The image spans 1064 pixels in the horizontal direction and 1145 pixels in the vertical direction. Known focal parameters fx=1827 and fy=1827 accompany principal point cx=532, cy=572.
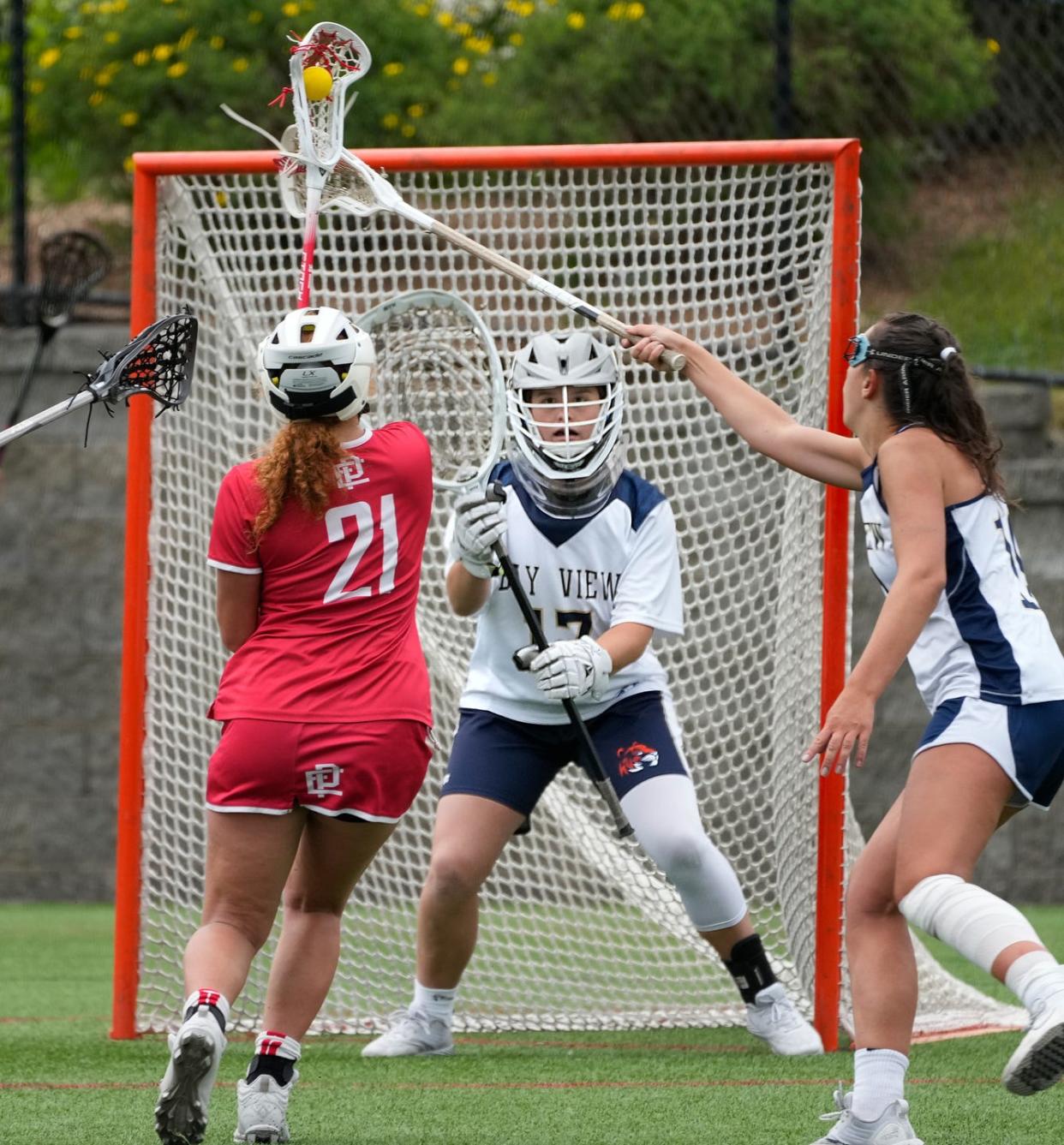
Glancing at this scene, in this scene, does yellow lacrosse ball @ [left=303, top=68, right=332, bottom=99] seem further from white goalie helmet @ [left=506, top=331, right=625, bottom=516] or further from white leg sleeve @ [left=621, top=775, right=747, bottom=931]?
white leg sleeve @ [left=621, top=775, right=747, bottom=931]

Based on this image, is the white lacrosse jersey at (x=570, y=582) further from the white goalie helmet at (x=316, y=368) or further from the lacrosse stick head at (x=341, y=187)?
the white goalie helmet at (x=316, y=368)

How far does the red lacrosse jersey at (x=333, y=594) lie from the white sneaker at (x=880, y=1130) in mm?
1094

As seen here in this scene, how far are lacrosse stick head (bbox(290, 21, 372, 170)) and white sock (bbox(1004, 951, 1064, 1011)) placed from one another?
2.41m

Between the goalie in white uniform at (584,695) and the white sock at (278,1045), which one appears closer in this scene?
the white sock at (278,1045)

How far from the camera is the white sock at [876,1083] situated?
3.31 metres

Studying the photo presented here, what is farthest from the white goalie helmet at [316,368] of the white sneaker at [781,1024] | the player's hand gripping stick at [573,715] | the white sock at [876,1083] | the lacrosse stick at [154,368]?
the white sneaker at [781,1024]

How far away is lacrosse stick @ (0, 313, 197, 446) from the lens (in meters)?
3.80

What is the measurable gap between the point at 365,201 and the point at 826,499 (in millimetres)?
1407

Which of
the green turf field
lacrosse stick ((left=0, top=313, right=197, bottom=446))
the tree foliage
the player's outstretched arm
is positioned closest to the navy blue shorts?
the green turf field

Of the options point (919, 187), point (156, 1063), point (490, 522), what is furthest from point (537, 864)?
point (919, 187)

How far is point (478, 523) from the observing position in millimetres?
4078

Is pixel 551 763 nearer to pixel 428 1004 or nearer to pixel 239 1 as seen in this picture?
pixel 428 1004

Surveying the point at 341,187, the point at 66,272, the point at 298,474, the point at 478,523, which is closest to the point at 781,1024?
the point at 478,523

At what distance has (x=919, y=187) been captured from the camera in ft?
29.0
